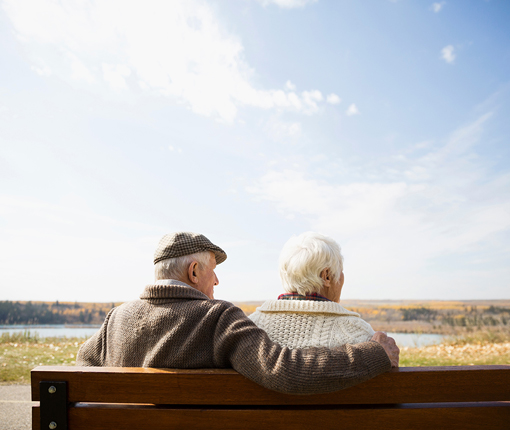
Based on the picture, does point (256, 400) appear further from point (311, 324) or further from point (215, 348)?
point (311, 324)

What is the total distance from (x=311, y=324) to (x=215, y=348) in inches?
19.2

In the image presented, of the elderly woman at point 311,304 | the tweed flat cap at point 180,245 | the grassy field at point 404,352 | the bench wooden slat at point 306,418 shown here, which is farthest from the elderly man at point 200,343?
the grassy field at point 404,352

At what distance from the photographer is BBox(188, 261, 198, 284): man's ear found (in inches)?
80.5

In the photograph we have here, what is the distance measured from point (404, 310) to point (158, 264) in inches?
495

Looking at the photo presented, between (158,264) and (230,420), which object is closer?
(230,420)

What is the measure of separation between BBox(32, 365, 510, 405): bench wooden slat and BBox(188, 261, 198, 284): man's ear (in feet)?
1.82

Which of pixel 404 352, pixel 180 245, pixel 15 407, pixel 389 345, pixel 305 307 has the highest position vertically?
pixel 180 245

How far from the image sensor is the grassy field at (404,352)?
5.99m

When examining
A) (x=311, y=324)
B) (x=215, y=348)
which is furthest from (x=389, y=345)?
(x=215, y=348)

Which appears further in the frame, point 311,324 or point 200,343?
point 311,324

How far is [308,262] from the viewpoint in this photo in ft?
6.73

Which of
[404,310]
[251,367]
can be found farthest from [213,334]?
[404,310]

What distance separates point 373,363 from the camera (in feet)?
4.96

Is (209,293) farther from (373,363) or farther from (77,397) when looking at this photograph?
(373,363)
